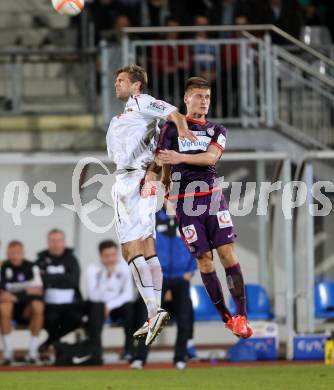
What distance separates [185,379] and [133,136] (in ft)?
10.0

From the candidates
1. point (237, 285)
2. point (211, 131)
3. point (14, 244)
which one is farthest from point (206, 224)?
point (14, 244)

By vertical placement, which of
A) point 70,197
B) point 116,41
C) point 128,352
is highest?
point 116,41

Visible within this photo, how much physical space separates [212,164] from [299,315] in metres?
5.49

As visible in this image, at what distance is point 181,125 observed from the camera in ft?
33.6

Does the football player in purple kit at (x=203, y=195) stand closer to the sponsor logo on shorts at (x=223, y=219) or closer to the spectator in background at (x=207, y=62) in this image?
the sponsor logo on shorts at (x=223, y=219)

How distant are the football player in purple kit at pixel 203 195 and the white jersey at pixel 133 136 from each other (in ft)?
0.50

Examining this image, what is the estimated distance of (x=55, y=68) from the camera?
1767 centimetres

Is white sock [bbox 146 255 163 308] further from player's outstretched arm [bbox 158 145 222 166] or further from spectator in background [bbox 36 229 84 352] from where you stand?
spectator in background [bbox 36 229 84 352]

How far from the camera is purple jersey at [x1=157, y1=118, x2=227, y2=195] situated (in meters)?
10.7

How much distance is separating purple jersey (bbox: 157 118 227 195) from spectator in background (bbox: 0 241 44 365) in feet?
15.7

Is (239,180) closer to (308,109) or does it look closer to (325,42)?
(308,109)

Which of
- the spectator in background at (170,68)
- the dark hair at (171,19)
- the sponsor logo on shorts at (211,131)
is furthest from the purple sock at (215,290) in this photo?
the dark hair at (171,19)

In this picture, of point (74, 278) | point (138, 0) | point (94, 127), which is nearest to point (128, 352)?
point (74, 278)

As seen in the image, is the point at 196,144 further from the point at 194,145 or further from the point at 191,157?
the point at 191,157
